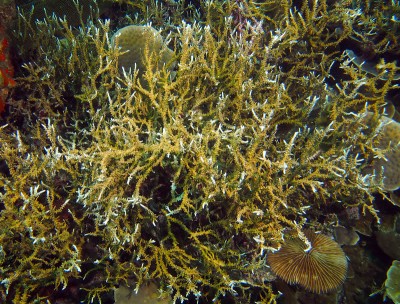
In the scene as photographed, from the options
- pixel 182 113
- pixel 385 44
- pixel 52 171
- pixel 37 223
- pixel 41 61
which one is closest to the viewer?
pixel 37 223

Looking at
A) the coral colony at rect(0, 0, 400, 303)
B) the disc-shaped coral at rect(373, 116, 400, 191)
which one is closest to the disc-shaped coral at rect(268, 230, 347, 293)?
the coral colony at rect(0, 0, 400, 303)

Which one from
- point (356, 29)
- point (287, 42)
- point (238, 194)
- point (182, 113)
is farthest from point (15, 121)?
point (356, 29)

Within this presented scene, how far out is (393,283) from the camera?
103 inches

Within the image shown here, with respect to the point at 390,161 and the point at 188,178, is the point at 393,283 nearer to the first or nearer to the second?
the point at 390,161

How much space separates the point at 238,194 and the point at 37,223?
5.28 feet

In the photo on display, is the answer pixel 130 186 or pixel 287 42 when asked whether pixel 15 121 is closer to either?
pixel 130 186

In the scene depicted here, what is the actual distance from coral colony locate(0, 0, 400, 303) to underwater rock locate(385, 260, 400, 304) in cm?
2

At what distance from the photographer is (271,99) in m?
2.72

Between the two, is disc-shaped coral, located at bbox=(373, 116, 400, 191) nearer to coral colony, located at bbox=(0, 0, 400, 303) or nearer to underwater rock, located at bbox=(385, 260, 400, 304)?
coral colony, located at bbox=(0, 0, 400, 303)

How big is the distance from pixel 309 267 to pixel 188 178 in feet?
4.17

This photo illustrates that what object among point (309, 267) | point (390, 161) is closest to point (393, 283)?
point (309, 267)

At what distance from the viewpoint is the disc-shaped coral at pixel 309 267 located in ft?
7.67

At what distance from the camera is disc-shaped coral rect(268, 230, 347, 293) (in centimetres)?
234

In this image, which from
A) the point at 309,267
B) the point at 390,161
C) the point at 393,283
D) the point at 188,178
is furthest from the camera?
the point at 390,161
